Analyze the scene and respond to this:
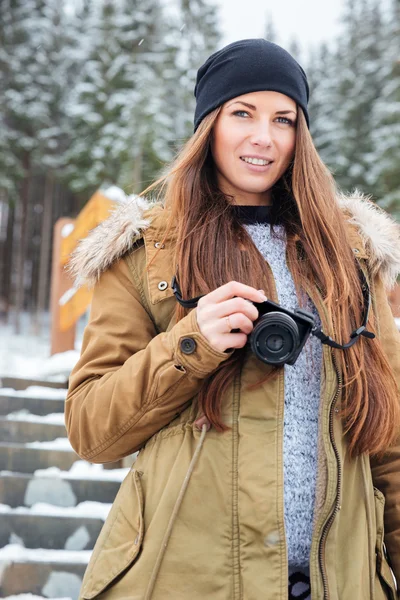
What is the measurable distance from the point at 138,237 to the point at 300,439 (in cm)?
69

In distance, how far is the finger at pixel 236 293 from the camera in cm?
137

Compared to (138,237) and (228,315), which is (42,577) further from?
(228,315)

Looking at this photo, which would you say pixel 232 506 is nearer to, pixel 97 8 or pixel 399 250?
pixel 399 250

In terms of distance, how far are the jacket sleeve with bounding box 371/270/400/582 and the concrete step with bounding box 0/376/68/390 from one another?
12.9 feet

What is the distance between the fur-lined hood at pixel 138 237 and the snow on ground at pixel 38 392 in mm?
3356

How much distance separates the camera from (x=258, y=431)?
4.62 ft

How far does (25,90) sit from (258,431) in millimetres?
24286

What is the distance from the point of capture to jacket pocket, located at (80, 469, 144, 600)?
139 cm

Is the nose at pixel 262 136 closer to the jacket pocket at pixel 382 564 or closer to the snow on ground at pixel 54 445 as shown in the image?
the jacket pocket at pixel 382 564

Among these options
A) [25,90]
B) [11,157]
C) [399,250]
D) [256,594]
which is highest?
[25,90]

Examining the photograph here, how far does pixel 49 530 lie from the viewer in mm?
3707

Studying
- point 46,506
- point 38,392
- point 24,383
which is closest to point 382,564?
point 46,506

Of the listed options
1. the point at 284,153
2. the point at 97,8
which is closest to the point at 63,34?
the point at 97,8

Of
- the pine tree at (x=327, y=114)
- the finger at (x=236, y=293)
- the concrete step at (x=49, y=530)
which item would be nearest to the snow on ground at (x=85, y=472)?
the concrete step at (x=49, y=530)
